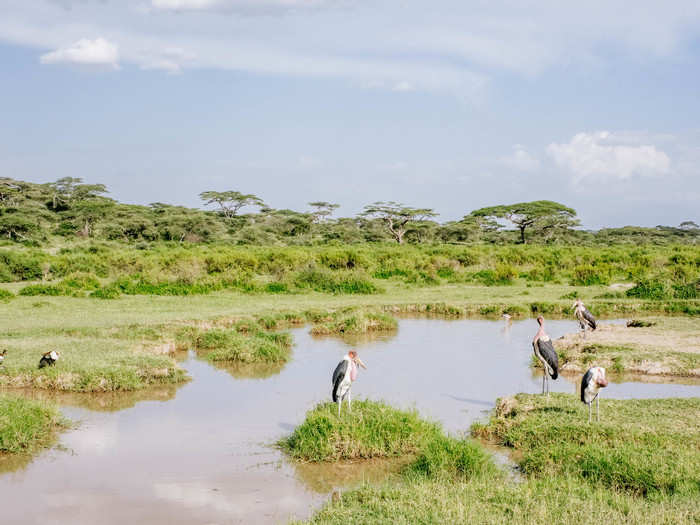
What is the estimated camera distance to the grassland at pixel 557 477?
21.8ft

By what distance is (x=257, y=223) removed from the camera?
62.4m

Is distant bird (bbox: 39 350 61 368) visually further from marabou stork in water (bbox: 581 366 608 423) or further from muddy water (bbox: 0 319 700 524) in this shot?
marabou stork in water (bbox: 581 366 608 423)

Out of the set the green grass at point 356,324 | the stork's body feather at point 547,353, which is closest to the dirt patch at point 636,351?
the stork's body feather at point 547,353

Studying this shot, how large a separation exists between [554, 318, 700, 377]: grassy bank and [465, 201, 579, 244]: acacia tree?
42.6 metres

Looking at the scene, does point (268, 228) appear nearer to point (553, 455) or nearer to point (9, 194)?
point (9, 194)

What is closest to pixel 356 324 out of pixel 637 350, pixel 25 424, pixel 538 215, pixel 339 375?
pixel 637 350

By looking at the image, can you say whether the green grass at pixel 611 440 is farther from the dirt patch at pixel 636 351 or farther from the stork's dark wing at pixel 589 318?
the stork's dark wing at pixel 589 318

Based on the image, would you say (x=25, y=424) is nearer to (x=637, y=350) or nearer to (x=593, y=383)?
(x=593, y=383)

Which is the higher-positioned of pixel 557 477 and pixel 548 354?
pixel 548 354

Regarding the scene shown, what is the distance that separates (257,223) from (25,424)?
53370mm

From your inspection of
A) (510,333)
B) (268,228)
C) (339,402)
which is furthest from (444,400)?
(268,228)

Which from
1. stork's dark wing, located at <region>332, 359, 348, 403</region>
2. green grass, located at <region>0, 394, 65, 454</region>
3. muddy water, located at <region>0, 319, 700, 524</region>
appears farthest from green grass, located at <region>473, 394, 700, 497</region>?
green grass, located at <region>0, 394, 65, 454</region>

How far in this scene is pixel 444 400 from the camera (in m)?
12.3

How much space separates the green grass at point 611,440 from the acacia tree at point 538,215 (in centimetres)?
5024
